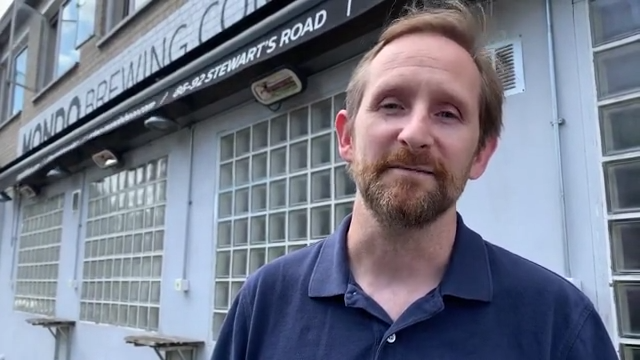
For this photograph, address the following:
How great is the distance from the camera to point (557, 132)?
89.2 inches

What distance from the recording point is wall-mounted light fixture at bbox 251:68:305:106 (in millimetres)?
3566

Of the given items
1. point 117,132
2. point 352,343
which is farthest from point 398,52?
point 117,132

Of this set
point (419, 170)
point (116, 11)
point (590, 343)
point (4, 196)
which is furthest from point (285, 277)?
point (4, 196)

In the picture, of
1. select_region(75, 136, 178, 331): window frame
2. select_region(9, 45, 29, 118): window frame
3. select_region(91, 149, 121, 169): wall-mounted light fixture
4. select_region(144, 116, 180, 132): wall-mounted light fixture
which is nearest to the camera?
select_region(144, 116, 180, 132): wall-mounted light fixture

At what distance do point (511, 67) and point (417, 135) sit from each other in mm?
1682

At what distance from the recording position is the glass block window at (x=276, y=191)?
11.4 ft

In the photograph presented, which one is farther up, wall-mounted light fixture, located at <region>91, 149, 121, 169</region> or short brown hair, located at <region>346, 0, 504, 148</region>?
wall-mounted light fixture, located at <region>91, 149, 121, 169</region>

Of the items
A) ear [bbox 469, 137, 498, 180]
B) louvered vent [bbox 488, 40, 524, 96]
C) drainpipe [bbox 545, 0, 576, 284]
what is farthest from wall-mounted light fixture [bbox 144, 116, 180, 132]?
ear [bbox 469, 137, 498, 180]

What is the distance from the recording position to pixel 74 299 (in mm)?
6492

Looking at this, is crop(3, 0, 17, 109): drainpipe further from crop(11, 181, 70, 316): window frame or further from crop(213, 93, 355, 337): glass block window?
crop(213, 93, 355, 337): glass block window

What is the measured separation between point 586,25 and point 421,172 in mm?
1671

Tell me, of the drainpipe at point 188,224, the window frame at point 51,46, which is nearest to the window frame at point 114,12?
the window frame at point 51,46

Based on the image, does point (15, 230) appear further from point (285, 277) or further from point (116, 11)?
point (285, 277)

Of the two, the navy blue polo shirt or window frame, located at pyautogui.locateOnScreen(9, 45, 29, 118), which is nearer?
the navy blue polo shirt
